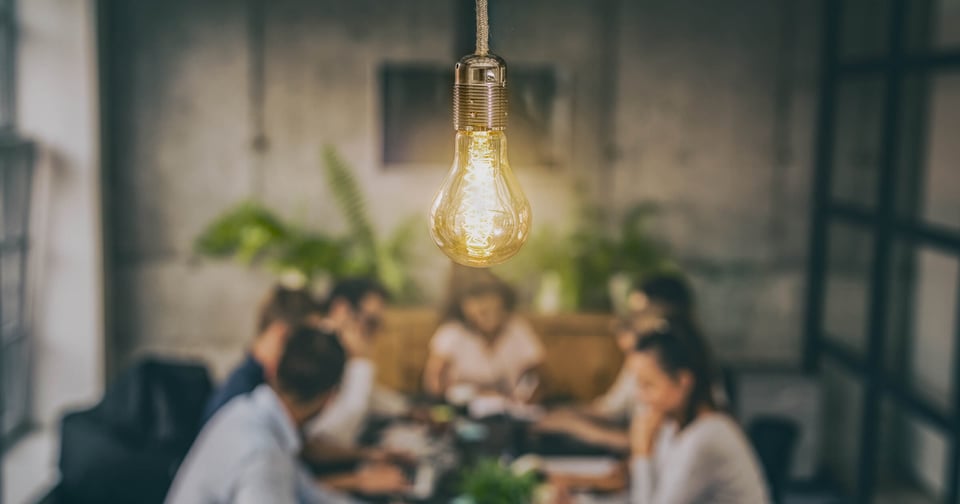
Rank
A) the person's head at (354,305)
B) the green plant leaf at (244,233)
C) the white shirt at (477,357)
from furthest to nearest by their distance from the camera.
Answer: the green plant leaf at (244,233) < the white shirt at (477,357) < the person's head at (354,305)

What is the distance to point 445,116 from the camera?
647cm

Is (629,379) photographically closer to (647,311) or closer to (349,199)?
(647,311)

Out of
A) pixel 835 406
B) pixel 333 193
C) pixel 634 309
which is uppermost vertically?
pixel 333 193

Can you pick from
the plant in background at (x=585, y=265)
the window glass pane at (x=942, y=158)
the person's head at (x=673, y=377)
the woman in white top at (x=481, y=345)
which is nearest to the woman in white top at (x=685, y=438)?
the person's head at (x=673, y=377)

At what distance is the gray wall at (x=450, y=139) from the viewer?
20.9 feet

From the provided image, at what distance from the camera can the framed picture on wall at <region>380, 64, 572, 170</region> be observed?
21.1 feet

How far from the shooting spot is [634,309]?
4.98 meters

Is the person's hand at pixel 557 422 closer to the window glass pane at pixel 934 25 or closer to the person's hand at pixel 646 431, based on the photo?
the person's hand at pixel 646 431

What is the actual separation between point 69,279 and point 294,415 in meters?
2.93

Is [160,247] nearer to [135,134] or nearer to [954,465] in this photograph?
[135,134]

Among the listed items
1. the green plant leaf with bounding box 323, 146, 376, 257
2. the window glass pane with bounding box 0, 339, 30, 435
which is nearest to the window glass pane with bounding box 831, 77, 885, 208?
the green plant leaf with bounding box 323, 146, 376, 257

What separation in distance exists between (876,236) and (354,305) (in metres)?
3.08

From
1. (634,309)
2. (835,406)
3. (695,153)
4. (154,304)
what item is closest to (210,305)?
(154,304)

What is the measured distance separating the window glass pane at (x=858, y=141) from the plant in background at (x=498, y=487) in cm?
394
